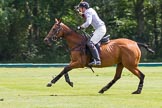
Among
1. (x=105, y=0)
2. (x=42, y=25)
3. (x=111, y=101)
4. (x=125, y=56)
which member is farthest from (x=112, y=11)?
(x=111, y=101)

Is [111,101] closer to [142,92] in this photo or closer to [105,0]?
[142,92]

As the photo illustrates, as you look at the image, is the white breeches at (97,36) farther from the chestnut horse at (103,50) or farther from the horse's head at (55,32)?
the horse's head at (55,32)

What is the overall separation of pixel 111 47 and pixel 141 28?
1583 inches

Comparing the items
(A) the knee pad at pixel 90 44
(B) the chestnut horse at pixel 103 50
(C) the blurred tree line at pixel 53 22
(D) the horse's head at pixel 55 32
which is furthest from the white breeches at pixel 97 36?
(C) the blurred tree line at pixel 53 22

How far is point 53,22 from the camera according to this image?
56375 millimetres

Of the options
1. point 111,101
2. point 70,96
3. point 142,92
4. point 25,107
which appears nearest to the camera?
point 25,107

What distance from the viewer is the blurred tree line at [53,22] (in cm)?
5534

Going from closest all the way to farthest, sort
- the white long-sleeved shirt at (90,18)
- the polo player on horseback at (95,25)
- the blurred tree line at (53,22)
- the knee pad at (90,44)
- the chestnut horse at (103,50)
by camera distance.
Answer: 1. the white long-sleeved shirt at (90,18)
2. the polo player on horseback at (95,25)
3. the knee pad at (90,44)
4. the chestnut horse at (103,50)
5. the blurred tree line at (53,22)

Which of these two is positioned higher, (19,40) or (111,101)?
(111,101)

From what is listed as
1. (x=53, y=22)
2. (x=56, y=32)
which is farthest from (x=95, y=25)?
(x=53, y=22)

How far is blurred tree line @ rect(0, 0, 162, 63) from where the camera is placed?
5534 centimetres

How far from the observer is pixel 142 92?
1792cm

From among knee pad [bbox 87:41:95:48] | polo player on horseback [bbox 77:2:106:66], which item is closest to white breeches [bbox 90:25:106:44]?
polo player on horseback [bbox 77:2:106:66]

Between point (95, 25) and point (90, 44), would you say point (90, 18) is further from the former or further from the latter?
point (90, 44)
